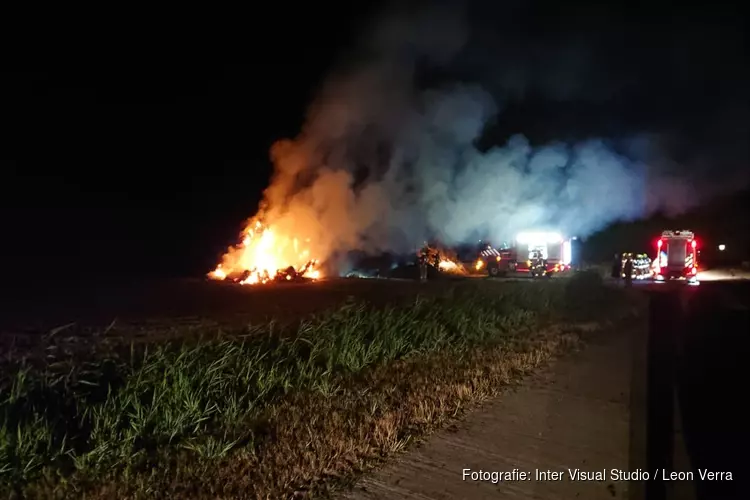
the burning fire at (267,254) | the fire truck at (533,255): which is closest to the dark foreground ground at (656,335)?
the burning fire at (267,254)

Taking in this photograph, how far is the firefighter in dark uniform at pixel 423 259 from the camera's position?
2635 cm

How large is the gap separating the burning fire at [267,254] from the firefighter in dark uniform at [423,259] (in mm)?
4287

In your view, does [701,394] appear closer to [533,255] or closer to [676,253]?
[533,255]

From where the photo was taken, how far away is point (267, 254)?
24.3 m

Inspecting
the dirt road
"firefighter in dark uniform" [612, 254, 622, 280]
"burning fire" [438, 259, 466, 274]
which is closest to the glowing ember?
"burning fire" [438, 259, 466, 274]

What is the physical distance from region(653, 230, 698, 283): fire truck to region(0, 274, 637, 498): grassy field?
2197cm

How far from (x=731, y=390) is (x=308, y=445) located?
5448mm

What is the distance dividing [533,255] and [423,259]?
5.70 m

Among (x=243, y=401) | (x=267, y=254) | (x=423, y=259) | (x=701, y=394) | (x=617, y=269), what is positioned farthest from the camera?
(x=617, y=269)

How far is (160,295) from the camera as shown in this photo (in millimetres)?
17312

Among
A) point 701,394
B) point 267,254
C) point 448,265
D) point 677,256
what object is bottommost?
point 701,394

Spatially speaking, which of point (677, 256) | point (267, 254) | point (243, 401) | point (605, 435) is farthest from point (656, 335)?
point (677, 256)

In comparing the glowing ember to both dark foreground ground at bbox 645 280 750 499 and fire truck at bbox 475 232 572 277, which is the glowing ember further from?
dark foreground ground at bbox 645 280 750 499

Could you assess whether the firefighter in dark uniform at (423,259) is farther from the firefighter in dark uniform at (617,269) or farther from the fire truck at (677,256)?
the fire truck at (677,256)
